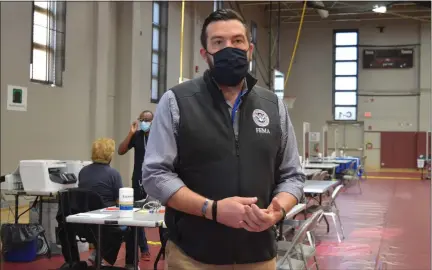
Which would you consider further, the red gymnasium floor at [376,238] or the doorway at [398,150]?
the doorway at [398,150]

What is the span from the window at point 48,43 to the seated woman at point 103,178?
4.86 meters

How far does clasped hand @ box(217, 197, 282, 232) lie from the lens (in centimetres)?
136

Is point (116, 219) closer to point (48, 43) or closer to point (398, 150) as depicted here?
point (48, 43)

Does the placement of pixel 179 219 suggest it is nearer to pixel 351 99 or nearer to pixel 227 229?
pixel 227 229

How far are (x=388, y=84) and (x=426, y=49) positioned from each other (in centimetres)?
210

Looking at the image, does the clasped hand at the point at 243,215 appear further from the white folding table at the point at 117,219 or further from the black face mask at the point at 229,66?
the white folding table at the point at 117,219

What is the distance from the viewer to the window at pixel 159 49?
1334cm

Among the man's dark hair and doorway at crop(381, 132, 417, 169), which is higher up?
the man's dark hair

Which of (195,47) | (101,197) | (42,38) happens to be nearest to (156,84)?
(195,47)

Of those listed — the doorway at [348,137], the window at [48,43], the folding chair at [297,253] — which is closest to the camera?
the folding chair at [297,253]

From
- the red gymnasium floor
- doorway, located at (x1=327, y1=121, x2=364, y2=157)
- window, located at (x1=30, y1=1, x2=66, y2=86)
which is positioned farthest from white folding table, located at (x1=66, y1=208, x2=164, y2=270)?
doorway, located at (x1=327, y1=121, x2=364, y2=157)

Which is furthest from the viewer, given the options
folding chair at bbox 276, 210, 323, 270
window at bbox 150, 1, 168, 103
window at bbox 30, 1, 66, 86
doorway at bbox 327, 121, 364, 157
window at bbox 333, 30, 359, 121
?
window at bbox 333, 30, 359, 121

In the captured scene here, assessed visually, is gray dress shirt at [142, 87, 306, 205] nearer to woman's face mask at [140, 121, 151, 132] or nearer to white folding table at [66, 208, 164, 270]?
white folding table at [66, 208, 164, 270]

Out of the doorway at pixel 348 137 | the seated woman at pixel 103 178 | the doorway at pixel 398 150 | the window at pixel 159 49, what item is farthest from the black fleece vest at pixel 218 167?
the doorway at pixel 398 150
